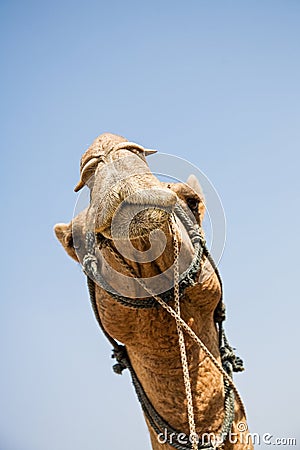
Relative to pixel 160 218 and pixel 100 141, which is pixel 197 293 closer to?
pixel 160 218

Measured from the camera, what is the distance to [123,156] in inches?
77.4

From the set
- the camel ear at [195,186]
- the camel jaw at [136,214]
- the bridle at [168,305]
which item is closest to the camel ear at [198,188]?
the camel ear at [195,186]

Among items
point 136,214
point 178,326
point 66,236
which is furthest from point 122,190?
point 66,236

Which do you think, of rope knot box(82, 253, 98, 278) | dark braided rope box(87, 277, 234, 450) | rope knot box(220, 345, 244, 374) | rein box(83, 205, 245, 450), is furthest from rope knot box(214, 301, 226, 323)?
rope knot box(82, 253, 98, 278)

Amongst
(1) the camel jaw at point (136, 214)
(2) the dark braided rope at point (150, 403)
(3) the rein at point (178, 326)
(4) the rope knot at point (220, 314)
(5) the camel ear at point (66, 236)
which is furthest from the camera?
(4) the rope knot at point (220, 314)

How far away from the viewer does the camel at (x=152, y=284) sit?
Result: 1.82m

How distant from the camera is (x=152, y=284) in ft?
6.95

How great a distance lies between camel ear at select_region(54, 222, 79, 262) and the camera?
7.99 ft

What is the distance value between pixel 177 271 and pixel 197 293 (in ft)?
0.80

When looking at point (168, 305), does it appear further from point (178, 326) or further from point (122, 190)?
point (122, 190)

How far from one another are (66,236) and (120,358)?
1.95 ft

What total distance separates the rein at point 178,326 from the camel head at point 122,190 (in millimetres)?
203

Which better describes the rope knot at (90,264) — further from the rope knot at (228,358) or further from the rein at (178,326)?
the rope knot at (228,358)

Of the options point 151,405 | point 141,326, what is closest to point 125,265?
point 141,326
